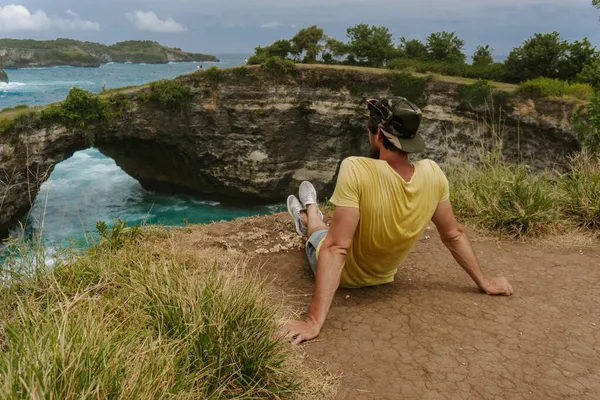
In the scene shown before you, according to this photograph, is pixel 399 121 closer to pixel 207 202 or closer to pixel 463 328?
pixel 463 328

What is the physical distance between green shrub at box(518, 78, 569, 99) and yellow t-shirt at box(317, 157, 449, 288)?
19.0 m

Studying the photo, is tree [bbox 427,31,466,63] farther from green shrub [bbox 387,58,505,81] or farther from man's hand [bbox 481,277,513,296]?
man's hand [bbox 481,277,513,296]

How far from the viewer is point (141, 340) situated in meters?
2.39

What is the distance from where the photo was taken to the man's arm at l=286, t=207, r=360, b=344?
307 cm

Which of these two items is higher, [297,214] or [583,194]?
[583,194]

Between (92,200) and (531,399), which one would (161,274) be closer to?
(531,399)

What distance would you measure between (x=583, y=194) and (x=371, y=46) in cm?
2540

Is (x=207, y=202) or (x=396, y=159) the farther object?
(x=207, y=202)

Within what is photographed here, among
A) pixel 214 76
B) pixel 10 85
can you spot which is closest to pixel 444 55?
pixel 214 76

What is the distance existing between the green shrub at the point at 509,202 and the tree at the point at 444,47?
24112 mm

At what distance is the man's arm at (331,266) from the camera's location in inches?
121

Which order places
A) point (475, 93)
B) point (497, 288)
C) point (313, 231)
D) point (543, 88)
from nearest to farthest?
point (497, 288) < point (313, 231) < point (543, 88) < point (475, 93)

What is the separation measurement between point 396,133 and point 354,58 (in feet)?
92.6

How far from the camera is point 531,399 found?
253 cm
